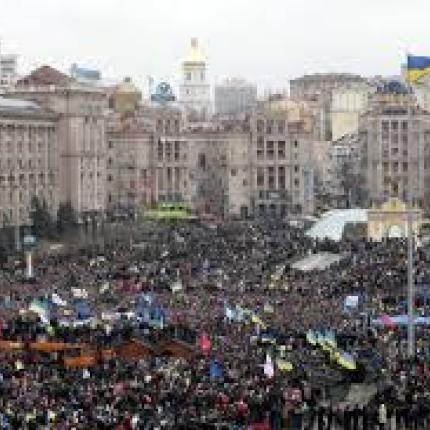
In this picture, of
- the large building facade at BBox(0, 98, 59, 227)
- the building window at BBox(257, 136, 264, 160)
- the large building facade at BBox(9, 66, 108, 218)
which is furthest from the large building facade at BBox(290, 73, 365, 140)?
the large building facade at BBox(0, 98, 59, 227)

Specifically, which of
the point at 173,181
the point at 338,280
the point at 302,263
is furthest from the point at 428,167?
the point at 338,280

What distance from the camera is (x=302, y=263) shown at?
5962 centimetres

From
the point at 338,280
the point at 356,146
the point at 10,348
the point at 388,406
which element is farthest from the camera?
the point at 356,146

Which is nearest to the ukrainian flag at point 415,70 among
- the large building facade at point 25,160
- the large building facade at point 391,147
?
the large building facade at point 25,160

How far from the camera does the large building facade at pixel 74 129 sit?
336ft

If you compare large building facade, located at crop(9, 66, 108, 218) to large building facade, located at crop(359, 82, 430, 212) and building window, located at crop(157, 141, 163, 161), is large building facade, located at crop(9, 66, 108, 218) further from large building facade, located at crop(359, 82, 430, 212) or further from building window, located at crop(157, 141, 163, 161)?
large building facade, located at crop(359, 82, 430, 212)

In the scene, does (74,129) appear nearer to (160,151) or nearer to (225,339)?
(160,151)

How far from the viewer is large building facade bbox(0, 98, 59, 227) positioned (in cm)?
9325

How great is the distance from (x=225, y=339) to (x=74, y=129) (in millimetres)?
68123

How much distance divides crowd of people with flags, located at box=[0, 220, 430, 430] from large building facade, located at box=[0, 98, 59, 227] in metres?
31.4

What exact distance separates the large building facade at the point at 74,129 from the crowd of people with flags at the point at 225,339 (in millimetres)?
40353

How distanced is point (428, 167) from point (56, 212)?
140 ft

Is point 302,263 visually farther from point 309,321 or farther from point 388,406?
point 388,406

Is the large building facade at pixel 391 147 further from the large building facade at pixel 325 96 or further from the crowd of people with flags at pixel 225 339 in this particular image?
the crowd of people with flags at pixel 225 339
